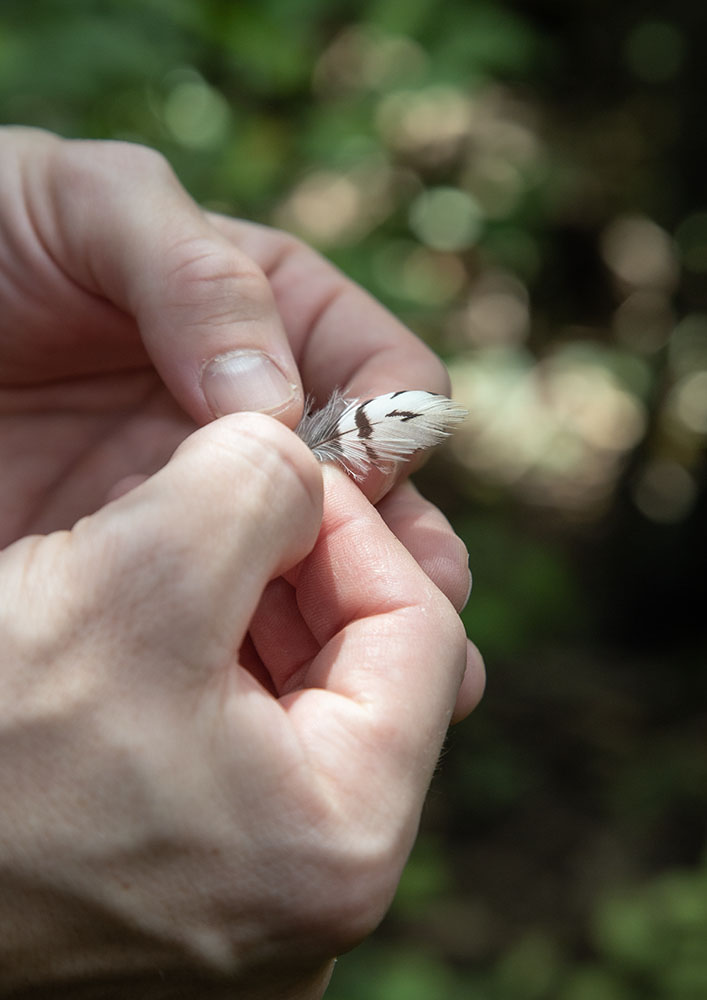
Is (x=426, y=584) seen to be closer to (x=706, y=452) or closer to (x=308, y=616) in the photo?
(x=308, y=616)

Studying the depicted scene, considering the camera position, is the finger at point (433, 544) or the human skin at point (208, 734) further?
the finger at point (433, 544)

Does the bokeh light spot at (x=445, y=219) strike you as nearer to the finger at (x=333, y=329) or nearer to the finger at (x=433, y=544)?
the finger at (x=333, y=329)

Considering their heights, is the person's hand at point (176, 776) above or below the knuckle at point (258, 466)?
below

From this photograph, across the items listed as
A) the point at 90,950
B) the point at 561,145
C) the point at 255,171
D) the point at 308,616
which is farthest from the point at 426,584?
the point at 561,145

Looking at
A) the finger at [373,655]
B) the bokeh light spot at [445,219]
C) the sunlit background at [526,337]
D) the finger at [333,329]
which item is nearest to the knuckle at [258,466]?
the finger at [373,655]

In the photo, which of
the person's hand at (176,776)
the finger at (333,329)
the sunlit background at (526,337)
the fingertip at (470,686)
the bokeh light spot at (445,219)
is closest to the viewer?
the person's hand at (176,776)

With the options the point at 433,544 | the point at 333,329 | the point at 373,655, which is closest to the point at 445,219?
the point at 333,329

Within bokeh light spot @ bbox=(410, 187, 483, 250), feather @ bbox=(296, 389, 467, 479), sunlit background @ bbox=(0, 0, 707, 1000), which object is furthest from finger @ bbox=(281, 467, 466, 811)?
bokeh light spot @ bbox=(410, 187, 483, 250)
